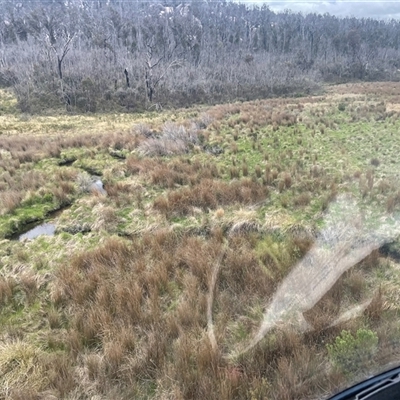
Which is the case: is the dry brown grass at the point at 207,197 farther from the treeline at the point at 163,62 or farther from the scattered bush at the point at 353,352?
the treeline at the point at 163,62

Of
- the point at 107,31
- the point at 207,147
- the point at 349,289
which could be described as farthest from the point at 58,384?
the point at 107,31

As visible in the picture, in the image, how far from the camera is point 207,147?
41.9 ft

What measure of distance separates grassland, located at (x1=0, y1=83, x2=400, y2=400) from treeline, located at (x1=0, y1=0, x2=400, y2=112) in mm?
30662

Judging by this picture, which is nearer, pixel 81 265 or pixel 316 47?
pixel 81 265

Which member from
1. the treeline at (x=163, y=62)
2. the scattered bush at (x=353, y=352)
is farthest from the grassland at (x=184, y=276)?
the treeline at (x=163, y=62)

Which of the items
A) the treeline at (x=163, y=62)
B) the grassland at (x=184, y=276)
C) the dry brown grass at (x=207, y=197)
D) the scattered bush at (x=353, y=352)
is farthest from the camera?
the treeline at (x=163, y=62)

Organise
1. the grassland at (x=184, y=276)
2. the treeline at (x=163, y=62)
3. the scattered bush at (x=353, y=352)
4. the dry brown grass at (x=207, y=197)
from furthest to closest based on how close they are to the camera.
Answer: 1. the treeline at (x=163, y=62)
2. the dry brown grass at (x=207, y=197)
3. the grassland at (x=184, y=276)
4. the scattered bush at (x=353, y=352)

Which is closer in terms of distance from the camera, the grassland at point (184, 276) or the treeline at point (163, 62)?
the grassland at point (184, 276)

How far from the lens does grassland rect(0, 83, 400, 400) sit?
3.37 metres

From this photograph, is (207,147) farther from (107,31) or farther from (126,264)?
(107,31)

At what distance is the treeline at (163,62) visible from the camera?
40812 millimetres

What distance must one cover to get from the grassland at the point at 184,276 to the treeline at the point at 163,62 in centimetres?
3066

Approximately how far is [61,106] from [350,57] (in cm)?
Result: 6769

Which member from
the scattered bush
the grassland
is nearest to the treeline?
the grassland
